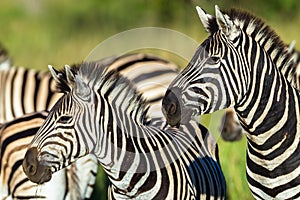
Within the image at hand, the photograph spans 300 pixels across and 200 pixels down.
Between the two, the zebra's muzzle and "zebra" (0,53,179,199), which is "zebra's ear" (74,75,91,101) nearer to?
the zebra's muzzle

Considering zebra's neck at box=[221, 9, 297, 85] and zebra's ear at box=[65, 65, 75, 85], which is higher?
zebra's neck at box=[221, 9, 297, 85]

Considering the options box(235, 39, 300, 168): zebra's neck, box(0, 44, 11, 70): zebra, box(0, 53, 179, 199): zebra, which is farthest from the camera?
box(0, 44, 11, 70): zebra

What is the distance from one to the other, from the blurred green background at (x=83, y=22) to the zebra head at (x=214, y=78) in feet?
23.4

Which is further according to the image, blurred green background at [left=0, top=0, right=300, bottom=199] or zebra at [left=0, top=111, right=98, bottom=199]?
blurred green background at [left=0, top=0, right=300, bottom=199]

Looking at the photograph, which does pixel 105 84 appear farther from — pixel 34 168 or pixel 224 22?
pixel 224 22

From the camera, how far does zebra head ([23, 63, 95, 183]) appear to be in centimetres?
507

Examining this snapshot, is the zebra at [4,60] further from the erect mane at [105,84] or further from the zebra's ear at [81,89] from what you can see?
the zebra's ear at [81,89]

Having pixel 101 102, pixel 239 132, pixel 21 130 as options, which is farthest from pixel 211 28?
pixel 239 132

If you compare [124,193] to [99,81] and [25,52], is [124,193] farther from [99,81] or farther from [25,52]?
[25,52]

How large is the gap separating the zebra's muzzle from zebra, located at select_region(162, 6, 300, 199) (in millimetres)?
776

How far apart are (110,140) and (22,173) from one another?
114 centimetres

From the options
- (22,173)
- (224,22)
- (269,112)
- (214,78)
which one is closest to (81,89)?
(214,78)

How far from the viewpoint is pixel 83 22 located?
1828 cm

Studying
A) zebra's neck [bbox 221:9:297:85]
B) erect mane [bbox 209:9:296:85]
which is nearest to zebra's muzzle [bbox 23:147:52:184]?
erect mane [bbox 209:9:296:85]
